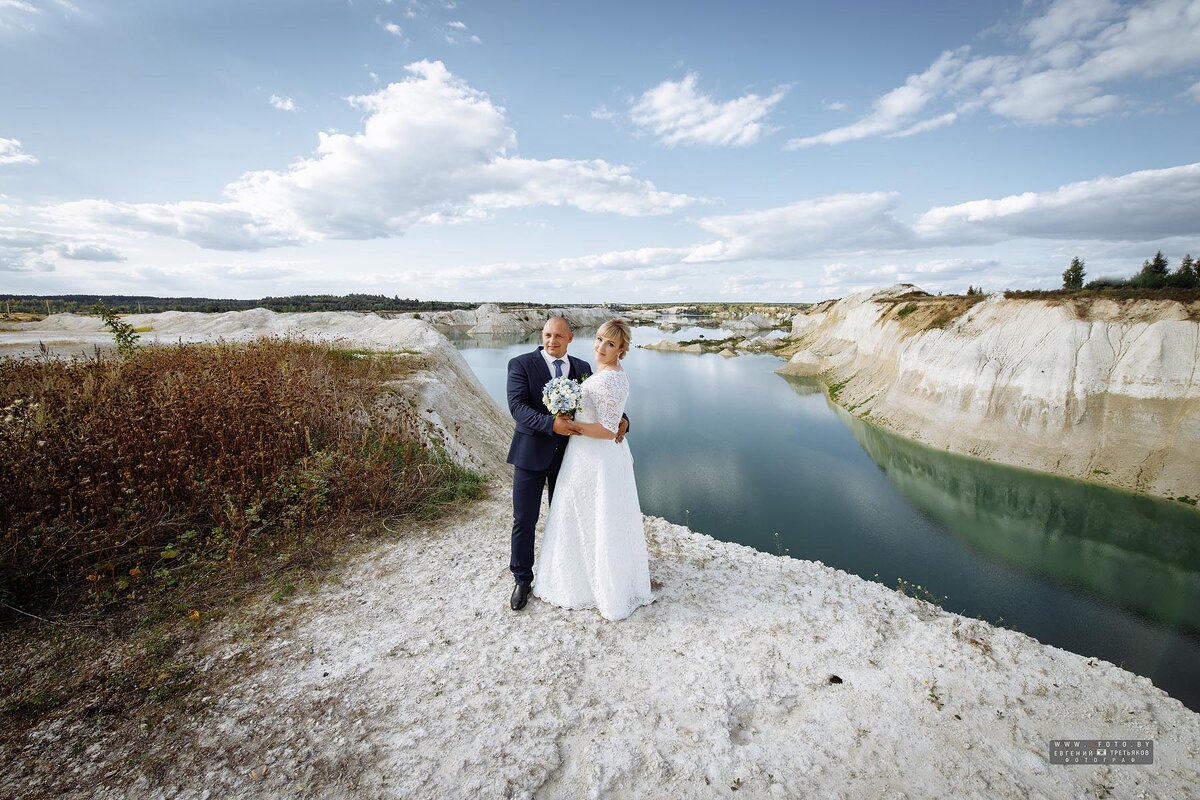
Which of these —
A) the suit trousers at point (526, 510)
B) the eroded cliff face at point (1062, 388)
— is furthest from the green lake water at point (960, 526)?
the suit trousers at point (526, 510)

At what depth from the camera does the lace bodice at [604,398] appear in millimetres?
3783

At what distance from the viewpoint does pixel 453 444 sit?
9195 millimetres

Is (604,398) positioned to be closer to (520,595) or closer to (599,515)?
(599,515)

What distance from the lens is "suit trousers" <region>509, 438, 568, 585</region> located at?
417cm

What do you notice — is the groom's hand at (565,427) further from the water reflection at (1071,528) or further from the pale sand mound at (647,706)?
the water reflection at (1071,528)

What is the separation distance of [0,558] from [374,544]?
8.71 ft

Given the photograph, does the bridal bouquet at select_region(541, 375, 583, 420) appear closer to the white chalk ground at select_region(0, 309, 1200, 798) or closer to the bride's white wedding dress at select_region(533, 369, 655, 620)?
the bride's white wedding dress at select_region(533, 369, 655, 620)

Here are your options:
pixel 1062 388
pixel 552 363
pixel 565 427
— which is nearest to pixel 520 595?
pixel 565 427

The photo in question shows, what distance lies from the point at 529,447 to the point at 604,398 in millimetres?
824

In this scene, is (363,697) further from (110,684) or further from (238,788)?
(110,684)

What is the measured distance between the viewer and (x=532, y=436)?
4.06m

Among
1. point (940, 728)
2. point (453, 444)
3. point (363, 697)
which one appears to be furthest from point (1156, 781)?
point (453, 444)

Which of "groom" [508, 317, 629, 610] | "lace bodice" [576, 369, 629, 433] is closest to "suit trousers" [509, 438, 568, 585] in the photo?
"groom" [508, 317, 629, 610]

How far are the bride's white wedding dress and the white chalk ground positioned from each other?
0.72 feet
